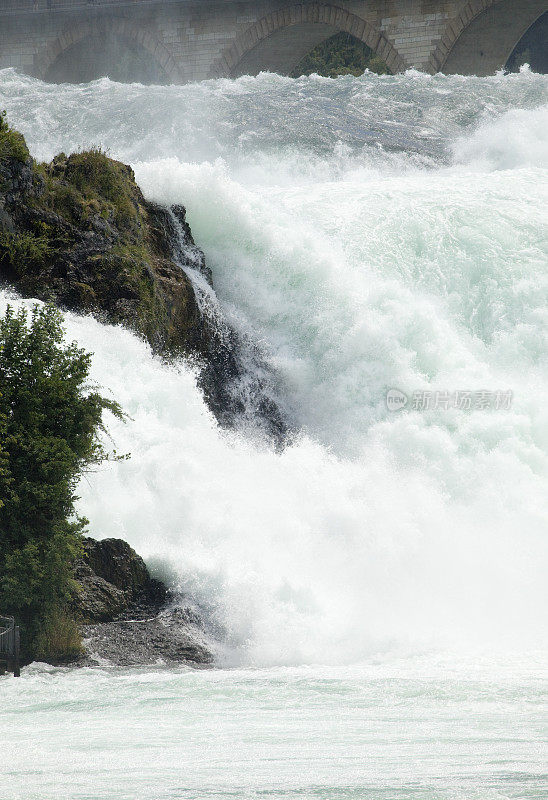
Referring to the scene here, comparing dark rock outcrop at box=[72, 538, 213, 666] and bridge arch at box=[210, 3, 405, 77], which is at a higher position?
bridge arch at box=[210, 3, 405, 77]

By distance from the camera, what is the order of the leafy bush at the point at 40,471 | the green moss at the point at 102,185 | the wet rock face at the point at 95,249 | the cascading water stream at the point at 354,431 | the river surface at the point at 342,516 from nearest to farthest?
the river surface at the point at 342,516, the leafy bush at the point at 40,471, the cascading water stream at the point at 354,431, the wet rock face at the point at 95,249, the green moss at the point at 102,185

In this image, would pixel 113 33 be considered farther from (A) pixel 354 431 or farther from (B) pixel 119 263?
(A) pixel 354 431

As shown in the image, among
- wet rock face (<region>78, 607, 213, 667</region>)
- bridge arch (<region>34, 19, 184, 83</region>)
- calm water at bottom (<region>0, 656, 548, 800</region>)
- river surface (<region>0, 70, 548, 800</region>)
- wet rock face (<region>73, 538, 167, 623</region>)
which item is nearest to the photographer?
calm water at bottom (<region>0, 656, 548, 800</region>)

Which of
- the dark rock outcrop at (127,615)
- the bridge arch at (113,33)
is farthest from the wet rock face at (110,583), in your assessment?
the bridge arch at (113,33)

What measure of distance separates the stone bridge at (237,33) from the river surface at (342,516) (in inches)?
773

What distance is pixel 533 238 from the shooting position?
2069cm

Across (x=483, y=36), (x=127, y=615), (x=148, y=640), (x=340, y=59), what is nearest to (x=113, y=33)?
(x=340, y=59)

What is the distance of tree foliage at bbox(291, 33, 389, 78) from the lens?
42.6 metres

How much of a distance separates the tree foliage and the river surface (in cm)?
2115

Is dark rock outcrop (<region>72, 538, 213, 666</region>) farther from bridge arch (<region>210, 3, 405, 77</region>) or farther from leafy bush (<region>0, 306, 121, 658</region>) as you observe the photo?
bridge arch (<region>210, 3, 405, 77</region>)

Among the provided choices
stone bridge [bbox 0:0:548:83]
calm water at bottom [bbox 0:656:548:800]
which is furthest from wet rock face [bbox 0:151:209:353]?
stone bridge [bbox 0:0:548:83]

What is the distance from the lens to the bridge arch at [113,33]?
1780 inches

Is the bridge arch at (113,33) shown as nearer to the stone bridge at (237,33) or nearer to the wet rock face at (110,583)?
the stone bridge at (237,33)

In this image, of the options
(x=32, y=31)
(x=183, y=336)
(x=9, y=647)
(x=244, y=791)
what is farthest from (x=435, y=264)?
(x=32, y=31)
